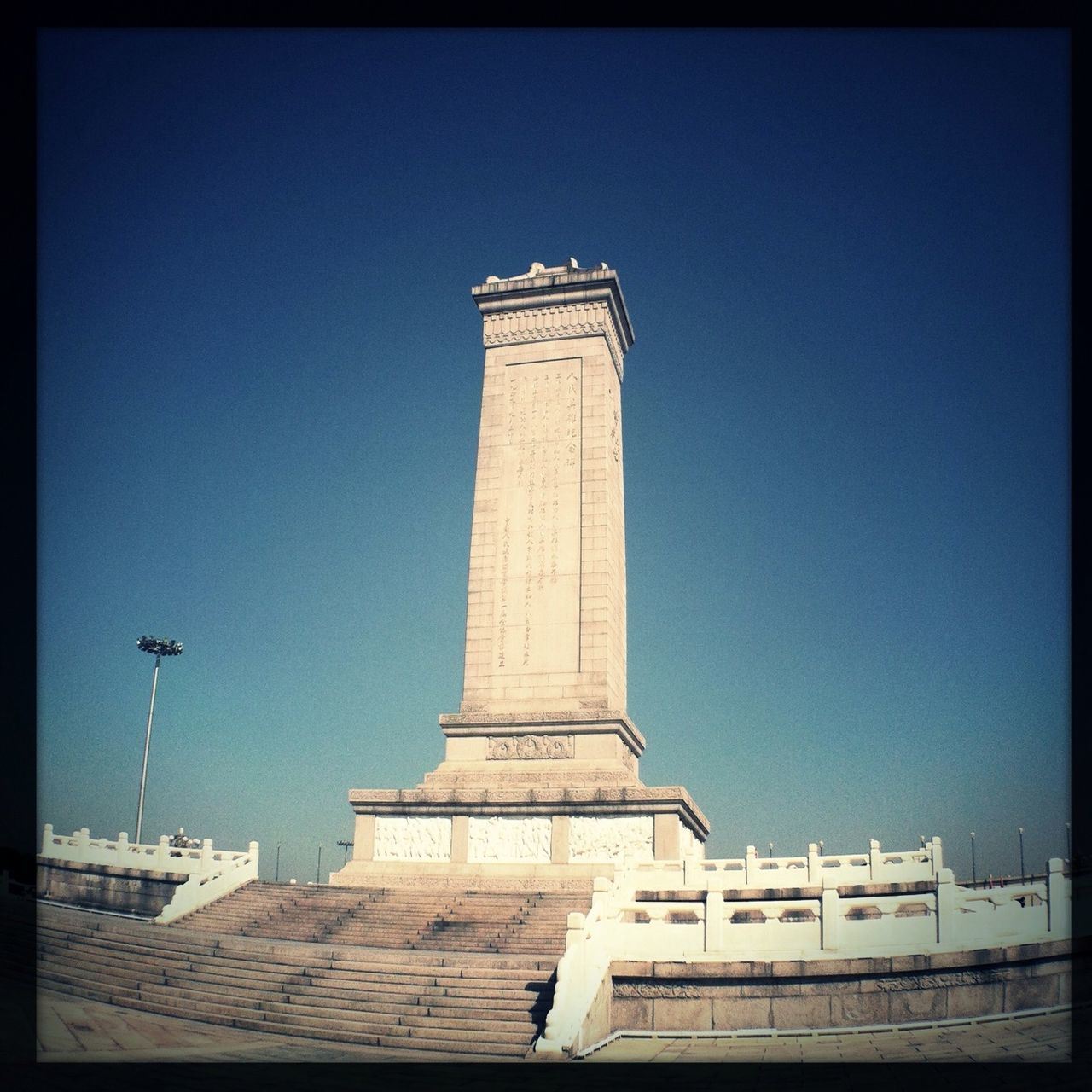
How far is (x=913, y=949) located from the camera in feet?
40.4

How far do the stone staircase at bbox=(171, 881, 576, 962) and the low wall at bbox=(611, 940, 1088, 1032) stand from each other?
141 inches

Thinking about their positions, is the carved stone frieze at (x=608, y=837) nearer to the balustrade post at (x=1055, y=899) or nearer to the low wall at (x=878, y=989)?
the low wall at (x=878, y=989)

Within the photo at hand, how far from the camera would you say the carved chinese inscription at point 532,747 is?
2316 cm

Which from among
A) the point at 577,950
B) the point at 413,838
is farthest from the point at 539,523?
the point at 577,950

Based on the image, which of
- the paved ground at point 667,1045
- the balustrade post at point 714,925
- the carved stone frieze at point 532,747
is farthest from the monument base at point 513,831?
the paved ground at point 667,1045

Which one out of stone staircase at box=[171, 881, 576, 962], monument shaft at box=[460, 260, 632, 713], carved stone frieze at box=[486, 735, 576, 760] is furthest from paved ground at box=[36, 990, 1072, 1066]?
monument shaft at box=[460, 260, 632, 713]

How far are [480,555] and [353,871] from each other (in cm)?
703

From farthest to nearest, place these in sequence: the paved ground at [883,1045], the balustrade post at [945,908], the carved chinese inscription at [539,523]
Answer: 1. the carved chinese inscription at [539,523]
2. the balustrade post at [945,908]
3. the paved ground at [883,1045]

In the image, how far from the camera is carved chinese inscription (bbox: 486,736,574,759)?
76.0 feet

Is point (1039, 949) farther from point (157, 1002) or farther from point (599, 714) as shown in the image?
point (599, 714)

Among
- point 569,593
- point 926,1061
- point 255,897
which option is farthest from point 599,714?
point 926,1061

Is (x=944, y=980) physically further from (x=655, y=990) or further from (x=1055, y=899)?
(x=655, y=990)

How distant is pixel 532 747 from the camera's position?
23250 millimetres

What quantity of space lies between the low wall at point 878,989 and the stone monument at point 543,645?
8.20m
